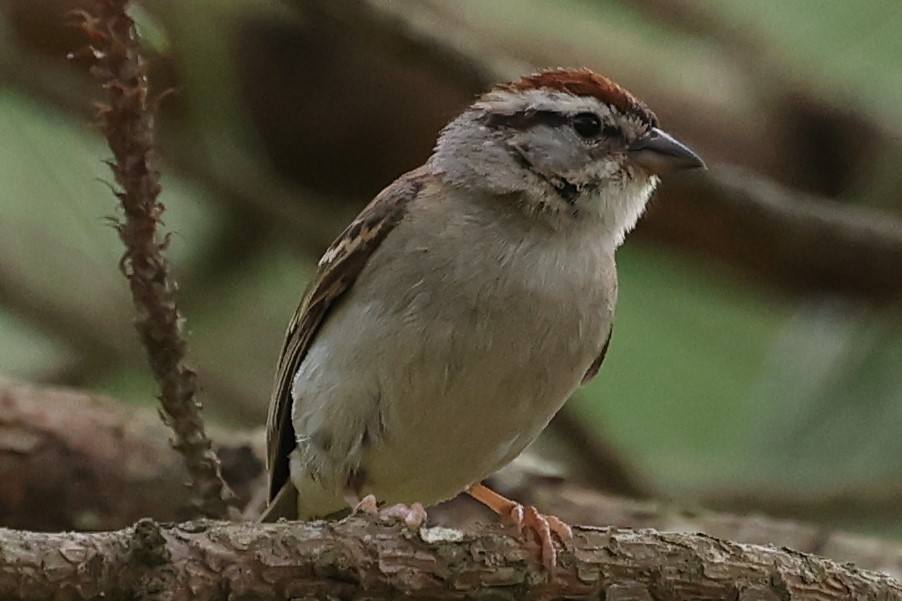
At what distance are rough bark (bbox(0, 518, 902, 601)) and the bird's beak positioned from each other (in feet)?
3.73

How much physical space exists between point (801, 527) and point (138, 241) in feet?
8.01

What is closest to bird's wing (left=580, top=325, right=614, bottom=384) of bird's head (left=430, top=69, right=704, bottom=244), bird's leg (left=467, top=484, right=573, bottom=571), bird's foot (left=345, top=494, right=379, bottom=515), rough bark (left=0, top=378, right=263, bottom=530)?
bird's head (left=430, top=69, right=704, bottom=244)

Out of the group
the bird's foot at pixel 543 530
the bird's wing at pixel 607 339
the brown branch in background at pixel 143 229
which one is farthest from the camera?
the bird's wing at pixel 607 339

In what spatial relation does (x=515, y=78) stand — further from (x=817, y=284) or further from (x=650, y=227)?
(x=817, y=284)

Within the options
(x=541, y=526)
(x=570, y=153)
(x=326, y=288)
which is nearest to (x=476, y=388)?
(x=541, y=526)

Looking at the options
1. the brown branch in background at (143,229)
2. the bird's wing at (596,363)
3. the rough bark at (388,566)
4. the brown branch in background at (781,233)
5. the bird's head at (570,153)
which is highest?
the brown branch in background at (781,233)

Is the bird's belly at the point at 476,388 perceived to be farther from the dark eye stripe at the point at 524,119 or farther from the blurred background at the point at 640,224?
the blurred background at the point at 640,224

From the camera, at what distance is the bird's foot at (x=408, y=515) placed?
2852 millimetres

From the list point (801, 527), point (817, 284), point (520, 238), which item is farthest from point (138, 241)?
point (817, 284)

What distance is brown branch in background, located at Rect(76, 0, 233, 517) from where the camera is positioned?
2.69 meters

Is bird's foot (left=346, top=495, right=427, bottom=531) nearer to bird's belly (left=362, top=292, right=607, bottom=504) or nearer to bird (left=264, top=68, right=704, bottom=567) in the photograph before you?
bird (left=264, top=68, right=704, bottom=567)

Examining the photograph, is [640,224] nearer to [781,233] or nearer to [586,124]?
[781,233]

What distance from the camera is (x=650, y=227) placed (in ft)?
17.9

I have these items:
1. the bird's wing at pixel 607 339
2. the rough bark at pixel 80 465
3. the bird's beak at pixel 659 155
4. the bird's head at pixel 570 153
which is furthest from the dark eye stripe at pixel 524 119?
the rough bark at pixel 80 465
